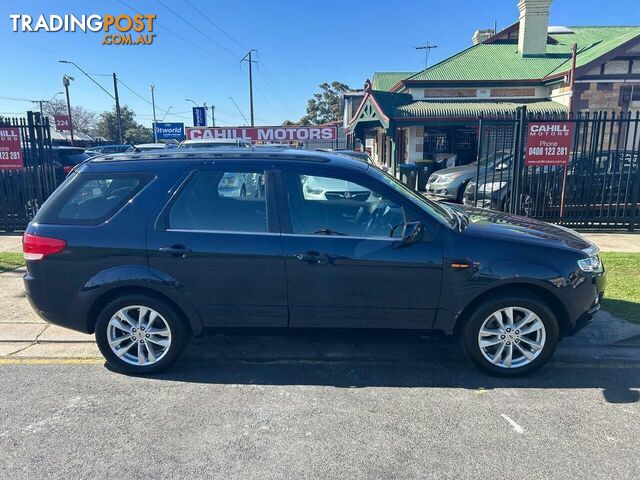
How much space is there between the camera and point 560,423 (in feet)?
10.2

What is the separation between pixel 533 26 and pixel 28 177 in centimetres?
2333

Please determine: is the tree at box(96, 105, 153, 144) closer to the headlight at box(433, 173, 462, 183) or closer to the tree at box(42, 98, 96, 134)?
the tree at box(42, 98, 96, 134)

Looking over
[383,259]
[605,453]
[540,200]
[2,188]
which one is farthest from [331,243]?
[2,188]

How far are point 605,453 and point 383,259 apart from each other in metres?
1.81

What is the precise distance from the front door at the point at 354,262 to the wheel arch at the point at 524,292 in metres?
0.27

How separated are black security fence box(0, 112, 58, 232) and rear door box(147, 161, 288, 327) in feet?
22.3

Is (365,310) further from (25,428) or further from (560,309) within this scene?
(25,428)

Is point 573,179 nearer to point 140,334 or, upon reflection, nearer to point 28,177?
point 140,334

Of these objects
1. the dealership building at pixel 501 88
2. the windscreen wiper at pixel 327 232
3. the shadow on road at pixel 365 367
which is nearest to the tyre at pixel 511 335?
the shadow on road at pixel 365 367

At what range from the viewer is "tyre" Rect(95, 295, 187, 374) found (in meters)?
3.75

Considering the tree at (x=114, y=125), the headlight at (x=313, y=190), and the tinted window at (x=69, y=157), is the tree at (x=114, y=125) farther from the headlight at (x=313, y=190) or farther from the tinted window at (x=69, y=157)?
the headlight at (x=313, y=190)

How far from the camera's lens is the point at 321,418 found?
3207mm

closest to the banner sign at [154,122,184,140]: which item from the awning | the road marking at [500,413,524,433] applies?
the awning

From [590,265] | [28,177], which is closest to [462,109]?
[28,177]
